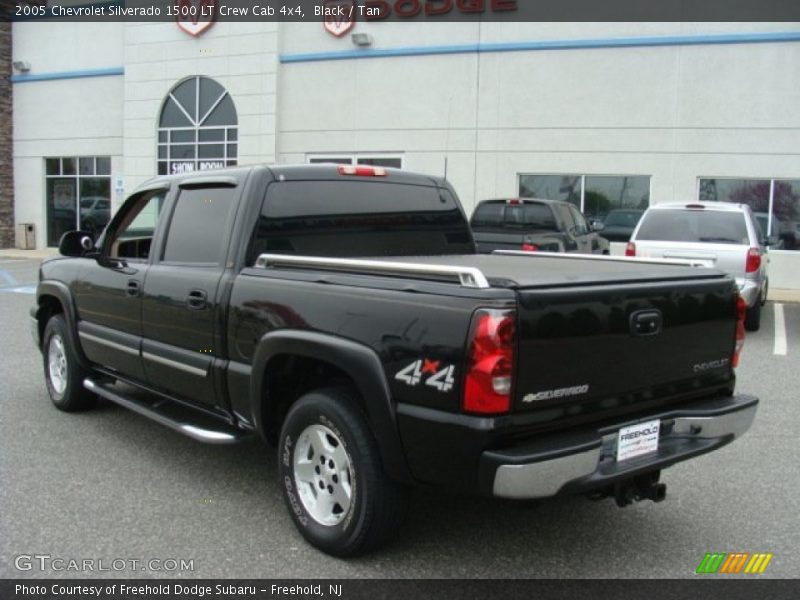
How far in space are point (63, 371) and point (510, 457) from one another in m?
4.50

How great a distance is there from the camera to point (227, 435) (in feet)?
13.6

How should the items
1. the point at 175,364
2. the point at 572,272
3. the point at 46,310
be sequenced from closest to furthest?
1. the point at 572,272
2. the point at 175,364
3. the point at 46,310

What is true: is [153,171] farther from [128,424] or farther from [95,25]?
[128,424]

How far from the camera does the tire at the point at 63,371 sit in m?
5.90

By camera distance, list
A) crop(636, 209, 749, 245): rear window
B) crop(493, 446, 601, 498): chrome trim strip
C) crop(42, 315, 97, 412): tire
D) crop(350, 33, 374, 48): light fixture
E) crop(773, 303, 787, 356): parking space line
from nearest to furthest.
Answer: crop(493, 446, 601, 498): chrome trim strip
crop(42, 315, 97, 412): tire
crop(773, 303, 787, 356): parking space line
crop(636, 209, 749, 245): rear window
crop(350, 33, 374, 48): light fixture

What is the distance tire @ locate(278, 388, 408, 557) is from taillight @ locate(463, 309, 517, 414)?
668 millimetres

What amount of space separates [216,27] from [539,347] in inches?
805

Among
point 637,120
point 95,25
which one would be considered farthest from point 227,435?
point 95,25

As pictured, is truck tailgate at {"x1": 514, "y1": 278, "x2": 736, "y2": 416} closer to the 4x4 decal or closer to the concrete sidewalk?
the 4x4 decal

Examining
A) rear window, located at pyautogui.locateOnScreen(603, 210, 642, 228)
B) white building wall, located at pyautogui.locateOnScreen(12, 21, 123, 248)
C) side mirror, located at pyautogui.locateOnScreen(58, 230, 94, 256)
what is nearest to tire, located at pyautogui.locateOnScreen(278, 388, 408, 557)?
side mirror, located at pyautogui.locateOnScreen(58, 230, 94, 256)

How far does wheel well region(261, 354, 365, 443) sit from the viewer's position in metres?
3.71

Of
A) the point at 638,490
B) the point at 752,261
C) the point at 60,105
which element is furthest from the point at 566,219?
the point at 60,105

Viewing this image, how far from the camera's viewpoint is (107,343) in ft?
17.2

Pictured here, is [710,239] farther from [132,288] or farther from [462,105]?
[462,105]
